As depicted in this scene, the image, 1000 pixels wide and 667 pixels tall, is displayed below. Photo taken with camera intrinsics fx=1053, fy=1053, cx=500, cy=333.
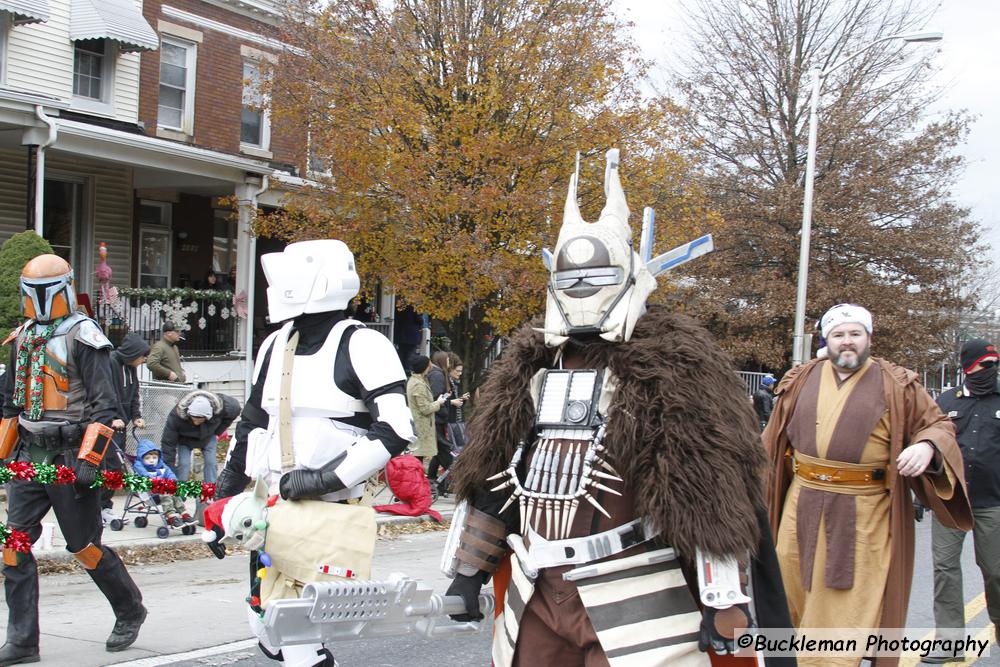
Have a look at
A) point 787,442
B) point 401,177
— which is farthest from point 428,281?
point 787,442

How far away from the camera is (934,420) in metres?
5.06

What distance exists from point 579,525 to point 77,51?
16.1m

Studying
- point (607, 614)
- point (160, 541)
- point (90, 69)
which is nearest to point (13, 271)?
point (160, 541)

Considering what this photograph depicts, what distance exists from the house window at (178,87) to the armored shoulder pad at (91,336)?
1353 centimetres

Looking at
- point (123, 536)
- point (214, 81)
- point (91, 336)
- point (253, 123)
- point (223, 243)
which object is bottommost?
point (123, 536)

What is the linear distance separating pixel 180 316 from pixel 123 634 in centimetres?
1124

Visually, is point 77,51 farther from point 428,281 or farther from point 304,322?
point 304,322

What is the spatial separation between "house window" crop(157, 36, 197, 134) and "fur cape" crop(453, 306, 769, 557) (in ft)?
53.7

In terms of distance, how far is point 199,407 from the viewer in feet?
32.2

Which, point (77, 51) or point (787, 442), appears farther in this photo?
point (77, 51)

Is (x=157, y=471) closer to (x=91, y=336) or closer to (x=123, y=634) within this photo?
(x=123, y=634)

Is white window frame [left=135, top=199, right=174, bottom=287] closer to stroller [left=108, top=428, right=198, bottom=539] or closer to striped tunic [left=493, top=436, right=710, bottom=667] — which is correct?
stroller [left=108, top=428, right=198, bottom=539]

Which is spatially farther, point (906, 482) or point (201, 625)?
point (201, 625)

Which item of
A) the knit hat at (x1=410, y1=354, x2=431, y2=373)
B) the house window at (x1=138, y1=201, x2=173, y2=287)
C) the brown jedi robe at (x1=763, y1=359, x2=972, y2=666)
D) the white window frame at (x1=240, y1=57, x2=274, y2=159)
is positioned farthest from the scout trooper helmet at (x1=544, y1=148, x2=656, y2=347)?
the white window frame at (x1=240, y1=57, x2=274, y2=159)
